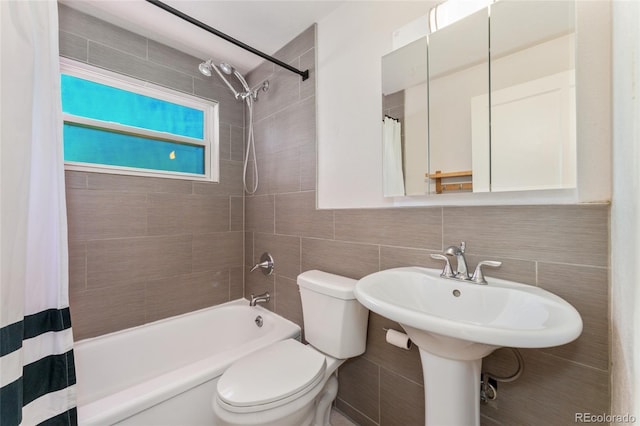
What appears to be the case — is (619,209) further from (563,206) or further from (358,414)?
(358,414)

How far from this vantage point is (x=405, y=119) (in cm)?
123

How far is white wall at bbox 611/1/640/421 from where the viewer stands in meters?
0.49

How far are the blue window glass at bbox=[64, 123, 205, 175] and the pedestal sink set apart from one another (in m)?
1.76

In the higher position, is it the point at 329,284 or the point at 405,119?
the point at 405,119

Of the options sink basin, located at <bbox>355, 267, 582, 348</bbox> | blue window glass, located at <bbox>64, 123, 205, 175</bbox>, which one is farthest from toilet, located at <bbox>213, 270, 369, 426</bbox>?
blue window glass, located at <bbox>64, 123, 205, 175</bbox>

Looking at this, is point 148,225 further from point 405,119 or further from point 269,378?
point 405,119

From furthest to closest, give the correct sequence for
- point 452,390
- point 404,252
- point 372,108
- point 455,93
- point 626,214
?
point 372,108 → point 404,252 → point 455,93 → point 452,390 → point 626,214

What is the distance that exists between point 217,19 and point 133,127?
0.93 m

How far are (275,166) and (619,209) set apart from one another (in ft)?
5.78

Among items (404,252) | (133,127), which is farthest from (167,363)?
(404,252)

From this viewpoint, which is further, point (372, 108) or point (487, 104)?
point (372, 108)

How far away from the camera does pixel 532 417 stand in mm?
893

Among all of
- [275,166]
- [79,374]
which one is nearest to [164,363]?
[79,374]

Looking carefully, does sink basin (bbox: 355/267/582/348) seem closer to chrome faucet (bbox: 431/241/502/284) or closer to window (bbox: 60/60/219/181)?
chrome faucet (bbox: 431/241/502/284)
